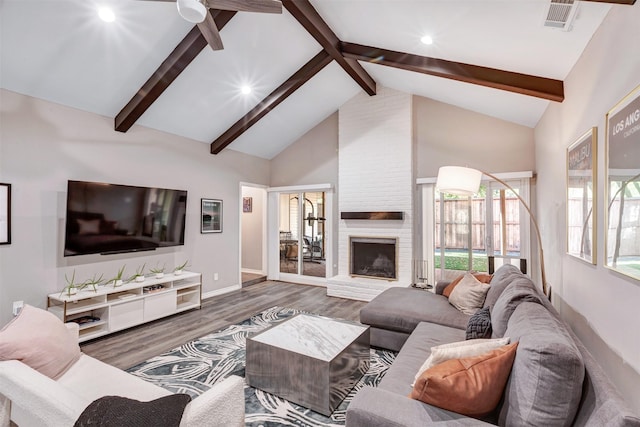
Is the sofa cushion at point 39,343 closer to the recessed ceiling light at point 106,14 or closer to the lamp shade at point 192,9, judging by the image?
the lamp shade at point 192,9

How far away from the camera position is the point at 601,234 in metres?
1.91

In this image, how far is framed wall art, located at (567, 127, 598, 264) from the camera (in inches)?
80.0

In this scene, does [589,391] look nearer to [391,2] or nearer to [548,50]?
[548,50]

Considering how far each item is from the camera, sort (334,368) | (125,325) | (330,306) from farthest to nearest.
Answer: (330,306) → (125,325) → (334,368)

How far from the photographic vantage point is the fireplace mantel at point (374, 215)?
5.09m

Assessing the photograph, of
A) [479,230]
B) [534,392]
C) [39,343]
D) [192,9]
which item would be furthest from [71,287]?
[479,230]

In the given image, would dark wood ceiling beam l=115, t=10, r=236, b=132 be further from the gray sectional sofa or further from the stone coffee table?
the gray sectional sofa

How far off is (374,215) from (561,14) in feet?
11.7

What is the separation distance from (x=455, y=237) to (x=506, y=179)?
1135 mm

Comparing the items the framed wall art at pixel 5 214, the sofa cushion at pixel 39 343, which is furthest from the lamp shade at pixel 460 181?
the framed wall art at pixel 5 214

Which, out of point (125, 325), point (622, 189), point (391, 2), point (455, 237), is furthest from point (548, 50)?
point (125, 325)

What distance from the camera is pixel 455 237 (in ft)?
16.2

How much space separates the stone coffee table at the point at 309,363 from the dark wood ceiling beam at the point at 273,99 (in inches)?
136

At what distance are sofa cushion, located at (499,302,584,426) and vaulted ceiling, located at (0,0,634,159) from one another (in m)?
1.85
